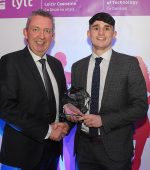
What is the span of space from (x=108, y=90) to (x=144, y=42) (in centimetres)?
105

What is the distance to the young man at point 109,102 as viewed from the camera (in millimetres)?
2488

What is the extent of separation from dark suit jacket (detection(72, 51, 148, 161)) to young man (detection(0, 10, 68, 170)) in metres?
0.41

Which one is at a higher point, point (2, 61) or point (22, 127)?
point (2, 61)

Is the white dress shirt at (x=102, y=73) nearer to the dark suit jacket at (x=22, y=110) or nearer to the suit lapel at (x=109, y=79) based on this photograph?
the suit lapel at (x=109, y=79)

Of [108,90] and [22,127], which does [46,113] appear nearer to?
[22,127]

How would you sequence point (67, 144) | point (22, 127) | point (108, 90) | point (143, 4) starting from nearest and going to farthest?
point (22, 127), point (108, 90), point (143, 4), point (67, 144)

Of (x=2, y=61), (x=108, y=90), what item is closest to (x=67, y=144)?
(x=108, y=90)

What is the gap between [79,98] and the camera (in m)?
2.46

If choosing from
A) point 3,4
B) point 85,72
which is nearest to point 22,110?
point 85,72

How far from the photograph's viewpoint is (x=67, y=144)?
357cm

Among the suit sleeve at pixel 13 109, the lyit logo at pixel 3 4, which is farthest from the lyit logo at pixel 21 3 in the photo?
the suit sleeve at pixel 13 109

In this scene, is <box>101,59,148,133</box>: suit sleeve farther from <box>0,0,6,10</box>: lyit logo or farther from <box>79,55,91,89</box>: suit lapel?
<box>0,0,6,10</box>: lyit logo

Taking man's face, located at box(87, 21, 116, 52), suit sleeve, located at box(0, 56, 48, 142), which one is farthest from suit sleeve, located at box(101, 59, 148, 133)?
suit sleeve, located at box(0, 56, 48, 142)

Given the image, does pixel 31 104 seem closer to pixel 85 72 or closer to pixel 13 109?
pixel 13 109
